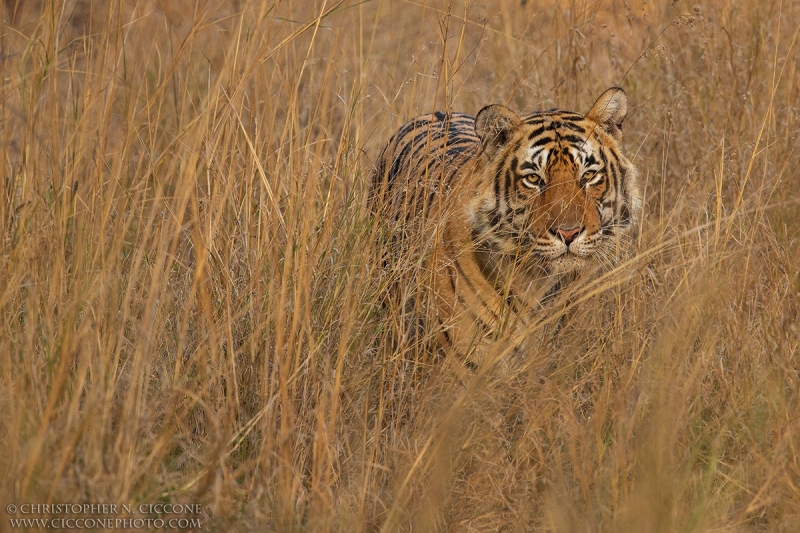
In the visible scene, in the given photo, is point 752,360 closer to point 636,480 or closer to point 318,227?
point 636,480

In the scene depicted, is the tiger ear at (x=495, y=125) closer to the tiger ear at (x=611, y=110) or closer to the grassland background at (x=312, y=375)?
the tiger ear at (x=611, y=110)

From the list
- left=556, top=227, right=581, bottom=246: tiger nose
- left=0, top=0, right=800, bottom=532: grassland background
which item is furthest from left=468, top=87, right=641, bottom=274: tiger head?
left=0, top=0, right=800, bottom=532: grassland background

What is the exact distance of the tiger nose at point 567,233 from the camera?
3.00m

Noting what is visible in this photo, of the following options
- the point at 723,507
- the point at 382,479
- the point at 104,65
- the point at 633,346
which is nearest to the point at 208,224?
the point at 104,65

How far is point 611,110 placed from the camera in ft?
10.8

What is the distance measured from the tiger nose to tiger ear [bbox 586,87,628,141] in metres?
0.51

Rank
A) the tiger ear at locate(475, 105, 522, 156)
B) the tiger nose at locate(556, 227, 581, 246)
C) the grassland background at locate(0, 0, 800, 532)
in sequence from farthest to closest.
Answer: the tiger ear at locate(475, 105, 522, 156) → the tiger nose at locate(556, 227, 581, 246) → the grassland background at locate(0, 0, 800, 532)

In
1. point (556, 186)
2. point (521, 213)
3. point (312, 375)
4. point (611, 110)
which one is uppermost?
point (611, 110)

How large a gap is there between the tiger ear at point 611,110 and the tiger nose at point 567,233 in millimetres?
511

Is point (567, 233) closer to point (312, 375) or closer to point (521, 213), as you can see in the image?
point (521, 213)

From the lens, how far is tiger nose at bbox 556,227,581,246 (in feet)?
9.86

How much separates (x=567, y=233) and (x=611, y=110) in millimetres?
563

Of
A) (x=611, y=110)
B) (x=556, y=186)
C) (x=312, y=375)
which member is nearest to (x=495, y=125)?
(x=556, y=186)

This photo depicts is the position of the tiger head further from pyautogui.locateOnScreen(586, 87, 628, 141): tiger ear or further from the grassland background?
the grassland background
